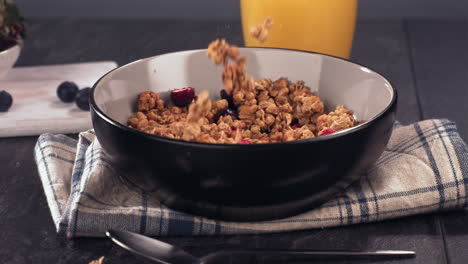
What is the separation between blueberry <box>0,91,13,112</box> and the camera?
145 centimetres

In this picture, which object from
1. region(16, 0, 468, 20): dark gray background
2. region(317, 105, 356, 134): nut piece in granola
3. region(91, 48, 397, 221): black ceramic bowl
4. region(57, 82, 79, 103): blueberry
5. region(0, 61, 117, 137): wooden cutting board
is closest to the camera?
region(91, 48, 397, 221): black ceramic bowl

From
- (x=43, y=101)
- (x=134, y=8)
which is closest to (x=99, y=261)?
(x=43, y=101)

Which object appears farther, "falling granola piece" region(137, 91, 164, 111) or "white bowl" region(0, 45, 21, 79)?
"white bowl" region(0, 45, 21, 79)

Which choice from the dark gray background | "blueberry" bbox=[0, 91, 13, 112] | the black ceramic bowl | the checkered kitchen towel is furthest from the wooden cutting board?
the dark gray background

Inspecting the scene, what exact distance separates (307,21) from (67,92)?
1.75 feet

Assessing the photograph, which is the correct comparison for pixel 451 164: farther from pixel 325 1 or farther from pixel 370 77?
pixel 325 1

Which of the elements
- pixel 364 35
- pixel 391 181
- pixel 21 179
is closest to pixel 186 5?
pixel 364 35

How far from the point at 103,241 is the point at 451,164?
0.52 metres

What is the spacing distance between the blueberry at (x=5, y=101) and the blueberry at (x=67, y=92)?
0.35ft

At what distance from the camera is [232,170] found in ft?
2.78

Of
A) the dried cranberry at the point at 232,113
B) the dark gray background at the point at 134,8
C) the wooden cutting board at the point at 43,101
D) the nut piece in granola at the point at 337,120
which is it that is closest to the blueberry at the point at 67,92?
the wooden cutting board at the point at 43,101

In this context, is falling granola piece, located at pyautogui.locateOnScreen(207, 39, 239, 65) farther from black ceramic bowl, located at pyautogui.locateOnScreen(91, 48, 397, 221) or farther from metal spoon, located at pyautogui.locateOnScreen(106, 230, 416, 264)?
metal spoon, located at pyautogui.locateOnScreen(106, 230, 416, 264)

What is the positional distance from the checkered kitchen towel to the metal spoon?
0.06 meters

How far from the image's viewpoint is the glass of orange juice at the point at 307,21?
1.40m
